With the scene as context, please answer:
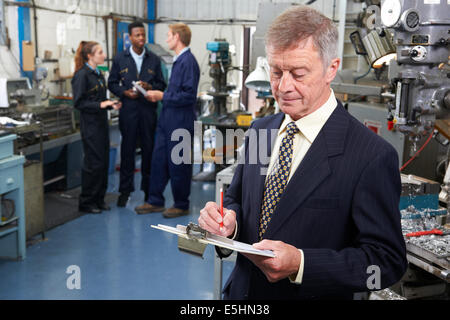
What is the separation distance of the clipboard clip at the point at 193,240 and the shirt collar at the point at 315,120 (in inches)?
12.3

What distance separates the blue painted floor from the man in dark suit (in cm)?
128

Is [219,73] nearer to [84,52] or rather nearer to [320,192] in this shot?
[84,52]

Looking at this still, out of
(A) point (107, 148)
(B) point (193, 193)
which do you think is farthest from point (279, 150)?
(B) point (193, 193)

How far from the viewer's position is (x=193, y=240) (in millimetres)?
985

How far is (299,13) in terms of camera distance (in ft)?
3.22

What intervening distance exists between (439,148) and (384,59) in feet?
2.28

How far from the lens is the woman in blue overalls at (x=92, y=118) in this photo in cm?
362

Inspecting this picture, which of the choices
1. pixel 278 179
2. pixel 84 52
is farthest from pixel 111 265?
pixel 278 179

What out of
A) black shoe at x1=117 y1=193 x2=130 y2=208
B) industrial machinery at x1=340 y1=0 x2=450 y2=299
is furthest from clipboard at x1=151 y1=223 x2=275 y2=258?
black shoe at x1=117 y1=193 x2=130 y2=208

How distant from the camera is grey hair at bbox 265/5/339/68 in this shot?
961mm

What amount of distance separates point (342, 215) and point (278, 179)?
166 mm

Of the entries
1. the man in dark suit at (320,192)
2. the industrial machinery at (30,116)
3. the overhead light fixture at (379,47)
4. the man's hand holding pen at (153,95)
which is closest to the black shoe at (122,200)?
the industrial machinery at (30,116)

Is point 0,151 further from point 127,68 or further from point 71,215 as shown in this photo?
point 127,68

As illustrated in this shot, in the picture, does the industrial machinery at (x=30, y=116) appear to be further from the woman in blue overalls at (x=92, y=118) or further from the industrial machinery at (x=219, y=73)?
the industrial machinery at (x=219, y=73)
